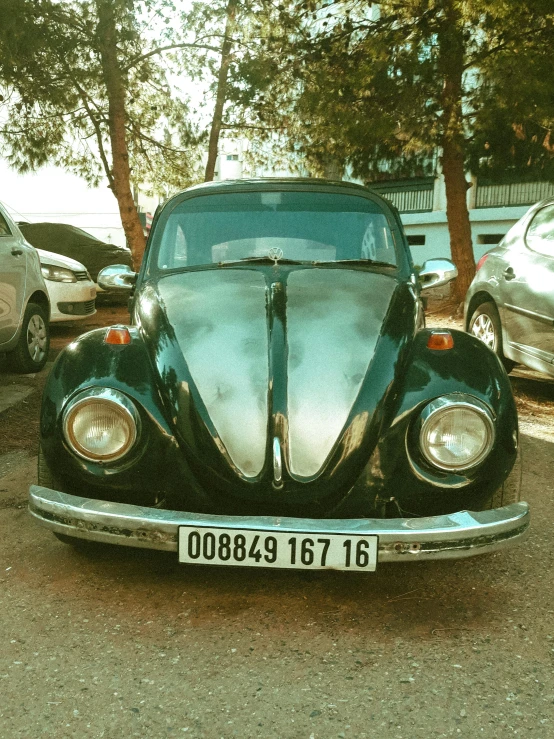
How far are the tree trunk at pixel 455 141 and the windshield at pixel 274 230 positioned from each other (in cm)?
587

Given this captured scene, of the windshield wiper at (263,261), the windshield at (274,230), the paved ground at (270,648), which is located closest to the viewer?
the paved ground at (270,648)

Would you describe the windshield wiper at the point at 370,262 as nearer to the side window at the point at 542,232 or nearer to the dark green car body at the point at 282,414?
the dark green car body at the point at 282,414

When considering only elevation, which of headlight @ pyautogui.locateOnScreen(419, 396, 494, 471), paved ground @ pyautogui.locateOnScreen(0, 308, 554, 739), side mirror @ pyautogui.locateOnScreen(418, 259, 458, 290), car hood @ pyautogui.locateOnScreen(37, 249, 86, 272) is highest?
side mirror @ pyautogui.locateOnScreen(418, 259, 458, 290)

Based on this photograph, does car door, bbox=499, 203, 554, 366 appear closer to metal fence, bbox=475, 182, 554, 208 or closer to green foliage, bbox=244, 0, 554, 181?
green foliage, bbox=244, 0, 554, 181

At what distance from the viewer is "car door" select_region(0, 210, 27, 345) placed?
24.1ft

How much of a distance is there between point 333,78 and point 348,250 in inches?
273

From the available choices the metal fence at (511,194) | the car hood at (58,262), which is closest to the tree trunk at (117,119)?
the car hood at (58,262)

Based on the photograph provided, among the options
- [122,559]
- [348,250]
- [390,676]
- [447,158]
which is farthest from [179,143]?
[390,676]

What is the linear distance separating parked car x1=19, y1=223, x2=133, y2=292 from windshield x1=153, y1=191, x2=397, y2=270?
10.6 metres

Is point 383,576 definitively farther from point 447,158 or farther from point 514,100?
point 447,158

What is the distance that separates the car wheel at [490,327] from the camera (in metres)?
7.08

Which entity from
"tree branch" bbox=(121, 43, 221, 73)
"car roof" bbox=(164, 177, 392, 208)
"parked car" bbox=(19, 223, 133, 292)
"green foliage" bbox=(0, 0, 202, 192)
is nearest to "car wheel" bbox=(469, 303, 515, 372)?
"car roof" bbox=(164, 177, 392, 208)

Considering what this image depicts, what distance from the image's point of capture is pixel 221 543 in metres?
2.85

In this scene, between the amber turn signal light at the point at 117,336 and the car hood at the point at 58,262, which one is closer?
the amber turn signal light at the point at 117,336
